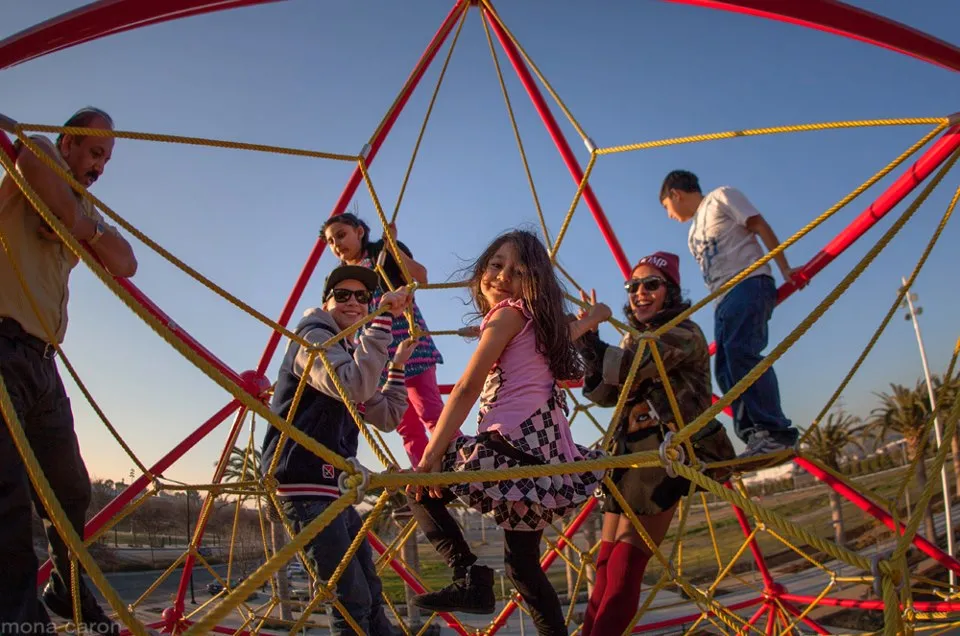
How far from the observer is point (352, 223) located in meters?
2.64

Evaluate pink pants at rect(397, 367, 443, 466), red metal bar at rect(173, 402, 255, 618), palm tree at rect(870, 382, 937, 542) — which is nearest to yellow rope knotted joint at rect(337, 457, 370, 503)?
pink pants at rect(397, 367, 443, 466)

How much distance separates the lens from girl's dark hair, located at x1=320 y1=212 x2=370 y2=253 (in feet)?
8.61

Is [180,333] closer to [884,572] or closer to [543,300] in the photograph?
[543,300]

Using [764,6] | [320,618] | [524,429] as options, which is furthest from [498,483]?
[320,618]

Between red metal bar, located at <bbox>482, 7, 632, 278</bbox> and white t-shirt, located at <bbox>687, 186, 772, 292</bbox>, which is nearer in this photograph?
white t-shirt, located at <bbox>687, 186, 772, 292</bbox>

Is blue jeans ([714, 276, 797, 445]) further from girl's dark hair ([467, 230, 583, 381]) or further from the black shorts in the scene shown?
girl's dark hair ([467, 230, 583, 381])

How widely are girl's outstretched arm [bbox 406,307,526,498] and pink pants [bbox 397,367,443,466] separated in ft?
3.67

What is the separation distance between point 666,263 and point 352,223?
3.80ft

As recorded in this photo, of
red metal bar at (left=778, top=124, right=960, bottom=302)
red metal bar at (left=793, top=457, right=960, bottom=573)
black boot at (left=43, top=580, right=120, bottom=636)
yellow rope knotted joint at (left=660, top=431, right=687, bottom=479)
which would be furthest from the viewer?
red metal bar at (left=793, top=457, right=960, bottom=573)

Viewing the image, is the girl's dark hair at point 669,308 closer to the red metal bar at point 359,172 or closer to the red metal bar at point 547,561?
the red metal bar at point 547,561

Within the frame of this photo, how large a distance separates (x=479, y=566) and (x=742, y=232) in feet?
4.96

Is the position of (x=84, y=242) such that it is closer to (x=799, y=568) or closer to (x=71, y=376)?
(x=71, y=376)

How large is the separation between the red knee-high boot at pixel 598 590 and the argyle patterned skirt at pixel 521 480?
0.40 m

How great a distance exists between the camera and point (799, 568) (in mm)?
13672
